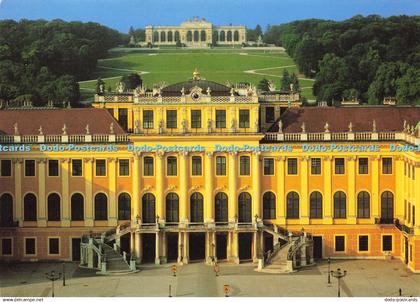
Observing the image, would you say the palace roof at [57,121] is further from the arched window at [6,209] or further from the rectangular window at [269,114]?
the rectangular window at [269,114]

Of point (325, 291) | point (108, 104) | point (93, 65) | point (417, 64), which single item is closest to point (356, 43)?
point (417, 64)

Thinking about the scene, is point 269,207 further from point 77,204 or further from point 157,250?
point 77,204

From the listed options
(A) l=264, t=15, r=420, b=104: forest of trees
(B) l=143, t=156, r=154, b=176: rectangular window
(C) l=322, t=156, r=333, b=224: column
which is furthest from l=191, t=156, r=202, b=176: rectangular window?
(A) l=264, t=15, r=420, b=104: forest of trees

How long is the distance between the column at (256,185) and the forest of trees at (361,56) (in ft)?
177

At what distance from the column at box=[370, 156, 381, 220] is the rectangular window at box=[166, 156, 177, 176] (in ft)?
41.3

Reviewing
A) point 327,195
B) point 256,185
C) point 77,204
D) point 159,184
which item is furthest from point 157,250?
point 327,195

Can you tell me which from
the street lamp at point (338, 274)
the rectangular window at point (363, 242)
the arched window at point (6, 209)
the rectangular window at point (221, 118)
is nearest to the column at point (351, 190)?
the rectangular window at point (363, 242)

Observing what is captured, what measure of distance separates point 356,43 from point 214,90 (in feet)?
285

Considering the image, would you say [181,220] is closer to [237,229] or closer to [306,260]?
[237,229]

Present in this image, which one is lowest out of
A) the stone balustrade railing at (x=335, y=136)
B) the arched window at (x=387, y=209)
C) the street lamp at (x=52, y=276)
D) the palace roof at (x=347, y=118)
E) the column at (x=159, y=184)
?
the street lamp at (x=52, y=276)

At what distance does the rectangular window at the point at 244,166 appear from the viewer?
7731 centimetres

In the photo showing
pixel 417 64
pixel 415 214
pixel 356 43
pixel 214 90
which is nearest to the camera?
pixel 415 214

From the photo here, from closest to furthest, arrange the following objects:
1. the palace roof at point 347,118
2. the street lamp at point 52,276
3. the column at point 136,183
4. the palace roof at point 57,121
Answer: the street lamp at point 52,276 < the column at point 136,183 < the palace roof at point 347,118 < the palace roof at point 57,121

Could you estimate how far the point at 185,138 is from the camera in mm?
76812
